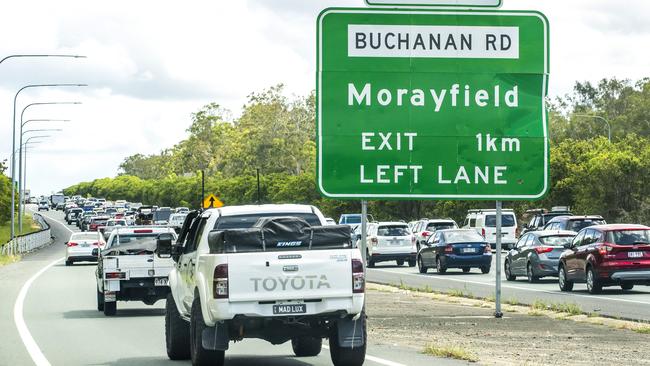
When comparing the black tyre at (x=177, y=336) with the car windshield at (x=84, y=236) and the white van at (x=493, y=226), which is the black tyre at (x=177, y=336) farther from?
the white van at (x=493, y=226)

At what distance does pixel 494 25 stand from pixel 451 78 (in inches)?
46.9

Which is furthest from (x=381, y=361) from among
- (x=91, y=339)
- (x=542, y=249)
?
(x=542, y=249)

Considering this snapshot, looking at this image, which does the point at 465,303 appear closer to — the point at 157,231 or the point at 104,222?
the point at 157,231

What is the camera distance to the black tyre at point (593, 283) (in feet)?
103

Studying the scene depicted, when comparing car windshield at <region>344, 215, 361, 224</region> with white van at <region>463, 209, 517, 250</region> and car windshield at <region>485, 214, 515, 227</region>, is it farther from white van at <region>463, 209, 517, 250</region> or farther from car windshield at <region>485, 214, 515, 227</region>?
car windshield at <region>485, 214, 515, 227</region>

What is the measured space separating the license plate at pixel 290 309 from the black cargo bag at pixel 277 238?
615 millimetres

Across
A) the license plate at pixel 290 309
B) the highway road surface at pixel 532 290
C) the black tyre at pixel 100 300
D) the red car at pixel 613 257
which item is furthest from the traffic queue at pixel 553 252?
the license plate at pixel 290 309

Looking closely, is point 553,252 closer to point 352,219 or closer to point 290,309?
point 290,309

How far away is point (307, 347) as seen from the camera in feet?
58.0

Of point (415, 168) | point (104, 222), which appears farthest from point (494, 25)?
point (104, 222)

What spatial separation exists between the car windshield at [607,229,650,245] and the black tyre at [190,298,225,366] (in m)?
18.3

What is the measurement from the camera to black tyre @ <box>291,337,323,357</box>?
1769cm

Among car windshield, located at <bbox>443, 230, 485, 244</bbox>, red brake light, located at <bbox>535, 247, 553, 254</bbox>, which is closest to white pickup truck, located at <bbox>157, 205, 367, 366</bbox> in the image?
red brake light, located at <bbox>535, 247, 553, 254</bbox>

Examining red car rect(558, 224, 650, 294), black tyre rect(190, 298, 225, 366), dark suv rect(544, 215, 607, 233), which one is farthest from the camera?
dark suv rect(544, 215, 607, 233)
